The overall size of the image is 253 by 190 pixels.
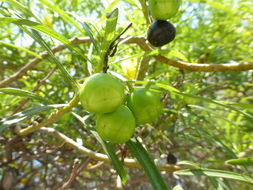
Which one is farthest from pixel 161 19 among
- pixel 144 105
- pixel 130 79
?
pixel 130 79

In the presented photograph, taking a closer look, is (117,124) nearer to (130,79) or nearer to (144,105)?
(144,105)

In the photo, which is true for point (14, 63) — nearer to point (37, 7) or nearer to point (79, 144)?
point (37, 7)

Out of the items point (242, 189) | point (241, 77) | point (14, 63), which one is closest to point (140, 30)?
point (14, 63)

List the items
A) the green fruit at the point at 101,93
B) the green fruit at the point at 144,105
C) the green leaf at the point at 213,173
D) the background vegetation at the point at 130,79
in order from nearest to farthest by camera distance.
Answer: the green fruit at the point at 101,93, the green fruit at the point at 144,105, the green leaf at the point at 213,173, the background vegetation at the point at 130,79

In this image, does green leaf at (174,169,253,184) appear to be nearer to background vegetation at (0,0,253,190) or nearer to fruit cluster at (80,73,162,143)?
background vegetation at (0,0,253,190)

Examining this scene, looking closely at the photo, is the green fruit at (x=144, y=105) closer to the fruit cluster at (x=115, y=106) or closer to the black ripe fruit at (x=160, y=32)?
the fruit cluster at (x=115, y=106)

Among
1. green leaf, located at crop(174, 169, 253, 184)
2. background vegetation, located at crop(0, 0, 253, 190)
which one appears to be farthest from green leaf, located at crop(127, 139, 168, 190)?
green leaf, located at crop(174, 169, 253, 184)

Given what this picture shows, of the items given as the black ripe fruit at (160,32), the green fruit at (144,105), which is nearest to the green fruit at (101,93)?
the green fruit at (144,105)
